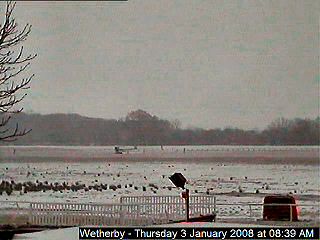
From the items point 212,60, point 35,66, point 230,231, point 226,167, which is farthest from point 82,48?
point 230,231

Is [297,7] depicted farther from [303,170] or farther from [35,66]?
[35,66]

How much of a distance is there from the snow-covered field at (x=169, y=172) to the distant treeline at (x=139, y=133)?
73 millimetres

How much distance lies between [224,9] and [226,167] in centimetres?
141

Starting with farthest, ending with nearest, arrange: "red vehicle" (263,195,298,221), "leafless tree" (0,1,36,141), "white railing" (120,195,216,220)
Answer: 1. "leafless tree" (0,1,36,141)
2. "white railing" (120,195,216,220)
3. "red vehicle" (263,195,298,221)

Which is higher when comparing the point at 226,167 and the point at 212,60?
the point at 212,60

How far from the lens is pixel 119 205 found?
5.60 m

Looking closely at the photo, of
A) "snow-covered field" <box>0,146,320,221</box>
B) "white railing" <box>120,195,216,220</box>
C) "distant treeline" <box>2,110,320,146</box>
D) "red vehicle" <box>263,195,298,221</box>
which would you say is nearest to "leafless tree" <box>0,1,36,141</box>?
"distant treeline" <box>2,110,320,146</box>

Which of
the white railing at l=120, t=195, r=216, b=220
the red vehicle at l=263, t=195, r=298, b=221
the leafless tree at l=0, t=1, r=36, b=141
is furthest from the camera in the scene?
the leafless tree at l=0, t=1, r=36, b=141

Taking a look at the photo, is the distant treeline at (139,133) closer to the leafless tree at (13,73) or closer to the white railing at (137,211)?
the leafless tree at (13,73)

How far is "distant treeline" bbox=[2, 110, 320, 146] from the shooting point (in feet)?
18.7

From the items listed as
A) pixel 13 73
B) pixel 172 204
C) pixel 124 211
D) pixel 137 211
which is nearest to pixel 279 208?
pixel 172 204

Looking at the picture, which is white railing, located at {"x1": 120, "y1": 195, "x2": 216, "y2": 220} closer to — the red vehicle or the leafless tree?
the red vehicle

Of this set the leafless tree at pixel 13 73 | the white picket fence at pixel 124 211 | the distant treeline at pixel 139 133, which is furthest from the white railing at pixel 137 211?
the leafless tree at pixel 13 73

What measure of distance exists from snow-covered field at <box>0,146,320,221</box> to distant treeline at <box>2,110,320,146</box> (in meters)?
0.07
